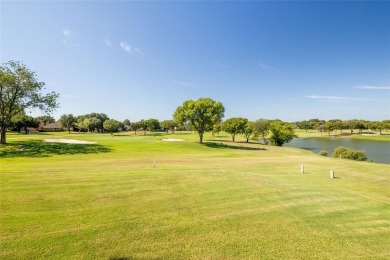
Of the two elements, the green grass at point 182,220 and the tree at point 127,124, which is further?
the tree at point 127,124

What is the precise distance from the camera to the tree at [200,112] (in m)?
59.7

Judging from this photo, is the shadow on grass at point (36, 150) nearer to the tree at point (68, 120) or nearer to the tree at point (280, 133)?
the tree at point (280, 133)

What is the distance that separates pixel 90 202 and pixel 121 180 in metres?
4.01

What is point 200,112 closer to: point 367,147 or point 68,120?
point 367,147

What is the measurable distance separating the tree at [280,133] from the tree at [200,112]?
38.2 m

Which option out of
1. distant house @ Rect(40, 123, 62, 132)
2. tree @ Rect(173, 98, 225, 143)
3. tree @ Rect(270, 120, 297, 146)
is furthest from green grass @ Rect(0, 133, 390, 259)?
distant house @ Rect(40, 123, 62, 132)

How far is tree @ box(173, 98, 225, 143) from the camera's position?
59.7 m

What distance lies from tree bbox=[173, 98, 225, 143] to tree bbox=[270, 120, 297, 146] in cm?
3825

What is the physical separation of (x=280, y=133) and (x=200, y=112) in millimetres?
43473

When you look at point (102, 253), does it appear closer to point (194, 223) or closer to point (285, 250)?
point (194, 223)

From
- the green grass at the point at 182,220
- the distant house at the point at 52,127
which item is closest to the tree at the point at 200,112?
the green grass at the point at 182,220

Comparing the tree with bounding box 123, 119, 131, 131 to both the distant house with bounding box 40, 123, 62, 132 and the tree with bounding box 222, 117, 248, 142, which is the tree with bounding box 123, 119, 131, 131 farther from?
the tree with bounding box 222, 117, 248, 142

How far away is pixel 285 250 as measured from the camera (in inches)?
300

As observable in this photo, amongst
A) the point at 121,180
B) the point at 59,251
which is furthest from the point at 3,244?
the point at 121,180
